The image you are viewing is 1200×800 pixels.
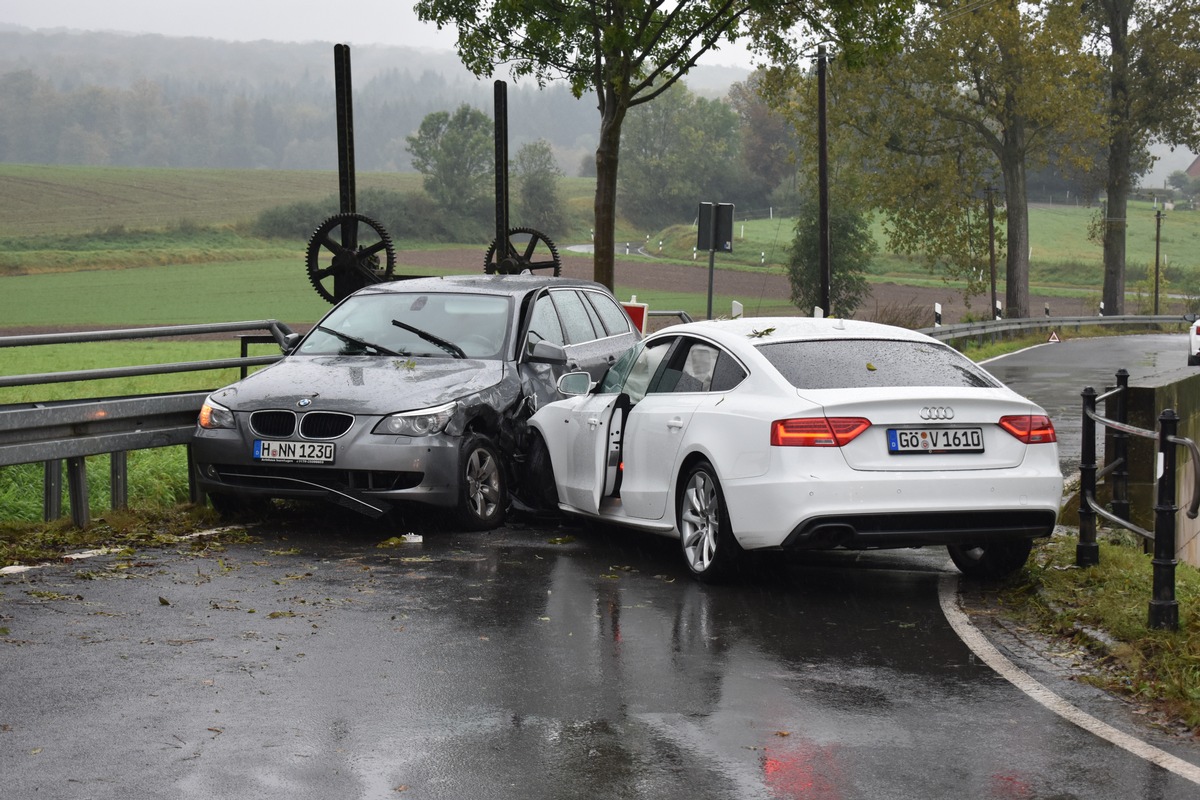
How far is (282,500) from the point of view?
1227cm

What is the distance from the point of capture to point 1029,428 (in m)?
8.61

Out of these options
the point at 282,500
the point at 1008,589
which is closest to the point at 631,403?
the point at 1008,589

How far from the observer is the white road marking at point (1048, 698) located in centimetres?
543

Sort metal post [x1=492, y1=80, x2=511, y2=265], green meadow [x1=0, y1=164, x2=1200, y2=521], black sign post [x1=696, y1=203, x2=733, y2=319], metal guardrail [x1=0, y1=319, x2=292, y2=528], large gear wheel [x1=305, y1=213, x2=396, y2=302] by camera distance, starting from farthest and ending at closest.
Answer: green meadow [x1=0, y1=164, x2=1200, y2=521], black sign post [x1=696, y1=203, x2=733, y2=319], metal post [x1=492, y1=80, x2=511, y2=265], large gear wheel [x1=305, y1=213, x2=396, y2=302], metal guardrail [x1=0, y1=319, x2=292, y2=528]

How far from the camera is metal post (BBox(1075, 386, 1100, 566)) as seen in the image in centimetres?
916

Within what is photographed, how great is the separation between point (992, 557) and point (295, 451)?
14.5ft

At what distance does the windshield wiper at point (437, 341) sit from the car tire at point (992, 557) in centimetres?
402

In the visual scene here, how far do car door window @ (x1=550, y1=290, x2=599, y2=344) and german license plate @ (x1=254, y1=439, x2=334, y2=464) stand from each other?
289cm

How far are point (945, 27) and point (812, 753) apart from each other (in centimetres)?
4566

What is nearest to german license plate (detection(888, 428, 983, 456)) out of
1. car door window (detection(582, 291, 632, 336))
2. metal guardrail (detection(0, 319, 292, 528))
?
metal guardrail (detection(0, 319, 292, 528))

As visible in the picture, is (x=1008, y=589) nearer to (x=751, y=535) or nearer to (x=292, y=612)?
(x=751, y=535)

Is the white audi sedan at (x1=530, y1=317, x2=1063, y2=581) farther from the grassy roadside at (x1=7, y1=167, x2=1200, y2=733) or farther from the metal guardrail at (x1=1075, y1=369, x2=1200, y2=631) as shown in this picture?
the grassy roadside at (x1=7, y1=167, x2=1200, y2=733)

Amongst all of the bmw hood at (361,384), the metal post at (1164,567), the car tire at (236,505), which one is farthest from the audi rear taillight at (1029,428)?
the car tire at (236,505)

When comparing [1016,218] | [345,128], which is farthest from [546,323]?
[1016,218]
